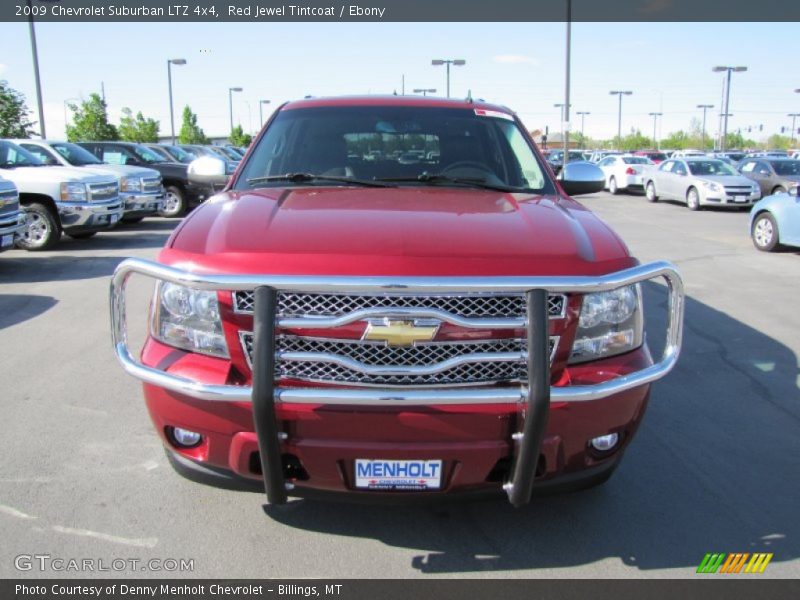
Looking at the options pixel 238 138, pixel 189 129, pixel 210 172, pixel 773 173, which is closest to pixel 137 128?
pixel 189 129

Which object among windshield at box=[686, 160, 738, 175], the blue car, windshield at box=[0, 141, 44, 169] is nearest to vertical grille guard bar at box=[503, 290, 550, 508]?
the blue car

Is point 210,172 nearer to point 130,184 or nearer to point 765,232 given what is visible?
point 130,184

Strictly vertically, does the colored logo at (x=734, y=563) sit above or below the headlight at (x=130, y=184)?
below

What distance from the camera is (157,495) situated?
3270 mm

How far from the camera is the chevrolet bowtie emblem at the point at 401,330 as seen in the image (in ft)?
7.76

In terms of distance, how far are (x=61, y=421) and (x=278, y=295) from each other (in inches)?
96.2

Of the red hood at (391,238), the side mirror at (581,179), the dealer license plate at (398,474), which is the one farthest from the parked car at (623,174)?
the dealer license plate at (398,474)

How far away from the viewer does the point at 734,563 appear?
9.27ft

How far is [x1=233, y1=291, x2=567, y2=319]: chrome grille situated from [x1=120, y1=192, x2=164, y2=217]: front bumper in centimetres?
1157

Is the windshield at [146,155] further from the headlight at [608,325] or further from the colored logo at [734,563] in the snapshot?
the colored logo at [734,563]

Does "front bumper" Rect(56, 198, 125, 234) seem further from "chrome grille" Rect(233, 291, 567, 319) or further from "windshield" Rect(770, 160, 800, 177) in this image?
"windshield" Rect(770, 160, 800, 177)

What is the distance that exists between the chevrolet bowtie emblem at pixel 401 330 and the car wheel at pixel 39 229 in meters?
10.2
